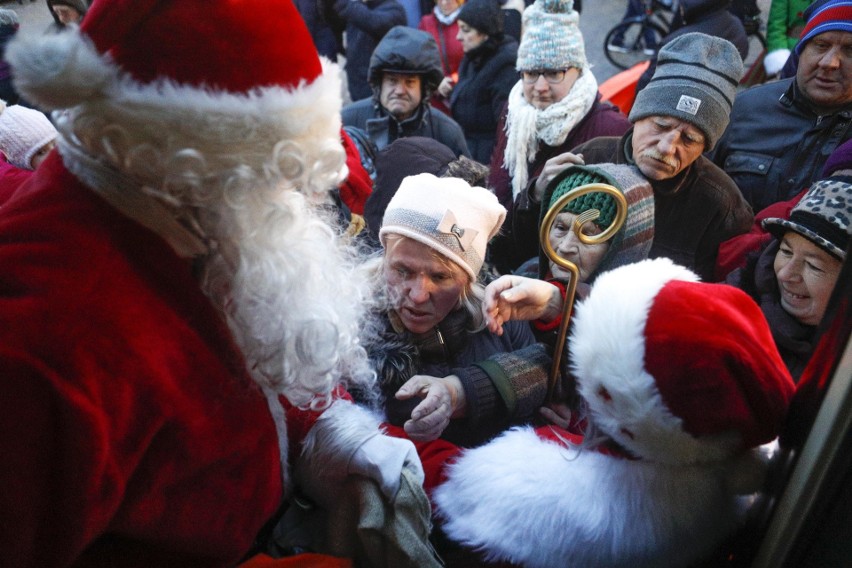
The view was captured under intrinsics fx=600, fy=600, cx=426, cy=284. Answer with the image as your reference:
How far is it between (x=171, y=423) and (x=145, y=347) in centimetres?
12

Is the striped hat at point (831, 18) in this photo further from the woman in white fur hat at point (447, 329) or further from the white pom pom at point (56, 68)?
the white pom pom at point (56, 68)

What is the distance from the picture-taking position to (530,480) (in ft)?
3.68

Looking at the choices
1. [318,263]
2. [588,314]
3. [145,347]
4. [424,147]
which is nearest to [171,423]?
[145,347]

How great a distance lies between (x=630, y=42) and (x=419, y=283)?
6.56 meters

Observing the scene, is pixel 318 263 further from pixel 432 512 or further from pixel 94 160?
pixel 432 512

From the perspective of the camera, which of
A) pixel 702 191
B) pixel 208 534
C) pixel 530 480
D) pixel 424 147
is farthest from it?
pixel 424 147

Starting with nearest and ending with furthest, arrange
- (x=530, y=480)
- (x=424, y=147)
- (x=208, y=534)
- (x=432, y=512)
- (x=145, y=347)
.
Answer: (x=145, y=347) → (x=208, y=534) → (x=530, y=480) → (x=432, y=512) → (x=424, y=147)

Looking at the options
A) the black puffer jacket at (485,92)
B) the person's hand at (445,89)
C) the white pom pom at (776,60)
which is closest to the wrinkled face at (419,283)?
the black puffer jacket at (485,92)

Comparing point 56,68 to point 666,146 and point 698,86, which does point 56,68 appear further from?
point 698,86

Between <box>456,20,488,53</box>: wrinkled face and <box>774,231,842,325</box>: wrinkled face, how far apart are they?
8.16 ft

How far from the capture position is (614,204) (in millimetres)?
1657

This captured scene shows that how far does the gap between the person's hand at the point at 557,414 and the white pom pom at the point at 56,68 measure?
114 cm

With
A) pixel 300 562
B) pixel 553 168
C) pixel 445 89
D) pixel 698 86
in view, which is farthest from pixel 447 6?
pixel 300 562

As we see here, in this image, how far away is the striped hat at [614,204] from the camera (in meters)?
1.67
